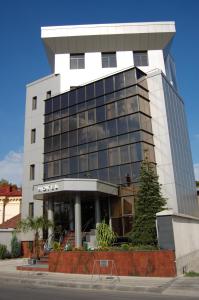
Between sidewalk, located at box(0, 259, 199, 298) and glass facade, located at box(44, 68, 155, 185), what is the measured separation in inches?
493

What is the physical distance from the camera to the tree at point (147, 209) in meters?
21.1

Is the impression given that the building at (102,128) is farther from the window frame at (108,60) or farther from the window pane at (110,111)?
the window frame at (108,60)

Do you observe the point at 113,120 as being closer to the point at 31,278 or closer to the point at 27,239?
the point at 27,239

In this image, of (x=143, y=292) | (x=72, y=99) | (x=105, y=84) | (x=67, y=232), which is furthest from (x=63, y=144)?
(x=143, y=292)

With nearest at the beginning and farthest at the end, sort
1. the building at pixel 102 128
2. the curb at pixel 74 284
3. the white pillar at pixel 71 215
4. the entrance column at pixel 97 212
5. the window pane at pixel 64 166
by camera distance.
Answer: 1. the curb at pixel 74 284
2. the entrance column at pixel 97 212
3. the building at pixel 102 128
4. the white pillar at pixel 71 215
5. the window pane at pixel 64 166

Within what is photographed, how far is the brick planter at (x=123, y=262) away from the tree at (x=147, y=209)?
14.6 feet

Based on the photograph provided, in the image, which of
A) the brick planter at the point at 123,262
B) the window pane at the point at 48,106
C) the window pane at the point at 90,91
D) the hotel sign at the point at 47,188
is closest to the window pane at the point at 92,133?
the window pane at the point at 90,91

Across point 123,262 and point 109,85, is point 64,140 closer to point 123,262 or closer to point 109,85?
point 109,85

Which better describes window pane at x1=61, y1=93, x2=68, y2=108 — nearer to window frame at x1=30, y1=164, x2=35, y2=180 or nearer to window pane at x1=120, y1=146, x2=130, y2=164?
window frame at x1=30, y1=164, x2=35, y2=180

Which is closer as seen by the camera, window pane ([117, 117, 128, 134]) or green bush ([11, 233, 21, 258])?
window pane ([117, 117, 128, 134])

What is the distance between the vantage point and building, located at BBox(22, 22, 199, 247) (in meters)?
27.3

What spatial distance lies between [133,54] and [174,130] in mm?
12573

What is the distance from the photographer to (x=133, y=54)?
1481 inches

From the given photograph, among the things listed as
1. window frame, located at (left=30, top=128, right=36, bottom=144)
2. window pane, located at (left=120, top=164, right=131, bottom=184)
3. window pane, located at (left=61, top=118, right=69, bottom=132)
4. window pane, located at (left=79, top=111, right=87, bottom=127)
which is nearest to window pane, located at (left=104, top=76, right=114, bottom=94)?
window pane, located at (left=79, top=111, right=87, bottom=127)
